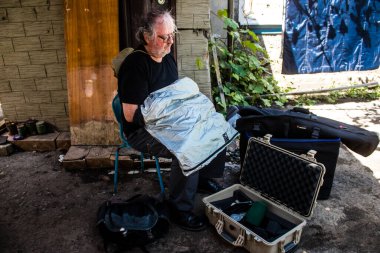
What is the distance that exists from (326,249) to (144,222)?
1.47m

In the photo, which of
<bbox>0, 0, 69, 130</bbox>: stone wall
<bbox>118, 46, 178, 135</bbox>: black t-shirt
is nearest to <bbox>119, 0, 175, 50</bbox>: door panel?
<bbox>0, 0, 69, 130</bbox>: stone wall

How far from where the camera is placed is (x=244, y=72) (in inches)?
204

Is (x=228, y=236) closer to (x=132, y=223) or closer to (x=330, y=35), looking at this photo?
(x=132, y=223)

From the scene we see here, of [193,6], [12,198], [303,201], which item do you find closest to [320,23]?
[193,6]

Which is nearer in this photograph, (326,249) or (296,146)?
(326,249)

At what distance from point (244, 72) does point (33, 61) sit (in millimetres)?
3023

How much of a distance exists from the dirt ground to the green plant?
1655mm

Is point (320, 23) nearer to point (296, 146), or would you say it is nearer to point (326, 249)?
point (296, 146)

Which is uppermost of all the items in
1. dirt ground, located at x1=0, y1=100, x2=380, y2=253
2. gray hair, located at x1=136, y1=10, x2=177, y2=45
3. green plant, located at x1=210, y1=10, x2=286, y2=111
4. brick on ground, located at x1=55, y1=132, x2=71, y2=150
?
gray hair, located at x1=136, y1=10, x2=177, y2=45

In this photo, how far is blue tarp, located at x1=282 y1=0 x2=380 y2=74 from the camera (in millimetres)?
5547

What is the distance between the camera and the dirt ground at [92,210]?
2668 mm

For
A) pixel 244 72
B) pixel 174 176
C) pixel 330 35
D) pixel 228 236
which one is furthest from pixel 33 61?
pixel 330 35

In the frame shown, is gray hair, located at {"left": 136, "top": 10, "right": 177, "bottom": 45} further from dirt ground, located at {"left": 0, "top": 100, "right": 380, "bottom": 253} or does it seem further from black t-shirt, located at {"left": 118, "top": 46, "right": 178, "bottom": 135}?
dirt ground, located at {"left": 0, "top": 100, "right": 380, "bottom": 253}

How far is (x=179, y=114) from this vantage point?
8.83ft
